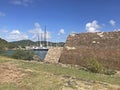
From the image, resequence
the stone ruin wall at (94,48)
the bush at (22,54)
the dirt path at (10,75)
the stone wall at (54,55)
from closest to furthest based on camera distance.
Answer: the dirt path at (10,75)
the stone ruin wall at (94,48)
the stone wall at (54,55)
the bush at (22,54)

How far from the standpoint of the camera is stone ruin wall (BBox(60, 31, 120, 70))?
20.3m

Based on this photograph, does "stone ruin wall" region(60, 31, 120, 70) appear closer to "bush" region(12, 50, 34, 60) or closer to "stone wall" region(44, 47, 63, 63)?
"stone wall" region(44, 47, 63, 63)

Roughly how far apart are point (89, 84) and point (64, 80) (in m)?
1.61

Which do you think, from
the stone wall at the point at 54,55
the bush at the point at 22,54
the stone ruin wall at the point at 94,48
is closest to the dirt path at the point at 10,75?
the stone ruin wall at the point at 94,48

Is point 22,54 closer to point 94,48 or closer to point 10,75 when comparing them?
point 94,48

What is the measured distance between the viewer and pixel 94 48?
72.2 ft

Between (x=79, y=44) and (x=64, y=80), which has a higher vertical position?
(x=79, y=44)

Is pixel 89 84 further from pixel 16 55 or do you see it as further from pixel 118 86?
pixel 16 55

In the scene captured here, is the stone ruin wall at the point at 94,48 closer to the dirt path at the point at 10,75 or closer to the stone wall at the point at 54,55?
the stone wall at the point at 54,55

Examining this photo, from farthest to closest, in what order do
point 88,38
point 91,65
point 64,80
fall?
point 88,38, point 91,65, point 64,80

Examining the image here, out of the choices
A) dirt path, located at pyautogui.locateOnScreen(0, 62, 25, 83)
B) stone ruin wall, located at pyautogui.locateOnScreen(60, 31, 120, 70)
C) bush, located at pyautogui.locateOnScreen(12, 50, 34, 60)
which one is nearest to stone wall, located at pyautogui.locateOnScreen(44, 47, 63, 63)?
stone ruin wall, located at pyautogui.locateOnScreen(60, 31, 120, 70)

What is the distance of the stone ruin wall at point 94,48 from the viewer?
66.5ft

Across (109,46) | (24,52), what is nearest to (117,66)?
(109,46)

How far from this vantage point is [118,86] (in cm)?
1227
